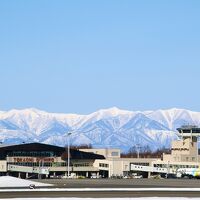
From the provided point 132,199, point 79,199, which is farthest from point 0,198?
point 132,199

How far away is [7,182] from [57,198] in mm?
31636

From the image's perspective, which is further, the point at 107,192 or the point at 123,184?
the point at 123,184

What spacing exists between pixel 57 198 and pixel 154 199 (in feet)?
30.2

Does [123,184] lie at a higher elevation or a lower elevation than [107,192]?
higher

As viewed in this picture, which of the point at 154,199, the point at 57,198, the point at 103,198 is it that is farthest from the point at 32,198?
the point at 154,199

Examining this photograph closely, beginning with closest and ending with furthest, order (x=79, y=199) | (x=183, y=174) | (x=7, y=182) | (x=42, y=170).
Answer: (x=79, y=199) → (x=7, y=182) → (x=183, y=174) → (x=42, y=170)

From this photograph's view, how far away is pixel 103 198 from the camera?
58.7 m

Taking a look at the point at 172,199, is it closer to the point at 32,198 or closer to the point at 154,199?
the point at 154,199

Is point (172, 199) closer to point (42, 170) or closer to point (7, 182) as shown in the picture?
point (7, 182)

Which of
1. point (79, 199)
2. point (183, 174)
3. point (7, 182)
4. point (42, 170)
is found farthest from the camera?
point (42, 170)

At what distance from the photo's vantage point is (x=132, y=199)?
188 ft

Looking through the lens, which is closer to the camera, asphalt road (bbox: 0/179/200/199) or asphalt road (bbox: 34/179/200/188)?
asphalt road (bbox: 0/179/200/199)

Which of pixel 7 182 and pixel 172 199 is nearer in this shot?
pixel 172 199

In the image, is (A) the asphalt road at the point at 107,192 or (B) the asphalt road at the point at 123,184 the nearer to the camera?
(A) the asphalt road at the point at 107,192
